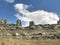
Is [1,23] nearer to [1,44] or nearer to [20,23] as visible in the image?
[20,23]

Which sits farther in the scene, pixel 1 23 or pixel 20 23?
pixel 20 23

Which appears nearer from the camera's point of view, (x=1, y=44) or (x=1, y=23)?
(x=1, y=44)

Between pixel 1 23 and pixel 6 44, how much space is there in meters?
123

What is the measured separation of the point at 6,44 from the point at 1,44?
62 centimetres

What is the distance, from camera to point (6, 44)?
23.3 m

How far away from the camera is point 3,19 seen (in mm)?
146500

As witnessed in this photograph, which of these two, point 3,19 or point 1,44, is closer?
point 1,44

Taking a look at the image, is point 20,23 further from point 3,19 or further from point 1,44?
point 1,44

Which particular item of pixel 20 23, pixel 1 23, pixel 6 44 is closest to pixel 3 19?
pixel 1 23

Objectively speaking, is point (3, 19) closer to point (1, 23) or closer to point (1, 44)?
point (1, 23)

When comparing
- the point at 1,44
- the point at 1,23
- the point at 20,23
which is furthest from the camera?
the point at 20,23

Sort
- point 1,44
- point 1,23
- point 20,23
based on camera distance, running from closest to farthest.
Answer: point 1,44 → point 1,23 → point 20,23

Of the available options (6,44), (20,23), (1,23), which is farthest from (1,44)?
(20,23)

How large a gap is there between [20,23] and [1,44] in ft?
510
